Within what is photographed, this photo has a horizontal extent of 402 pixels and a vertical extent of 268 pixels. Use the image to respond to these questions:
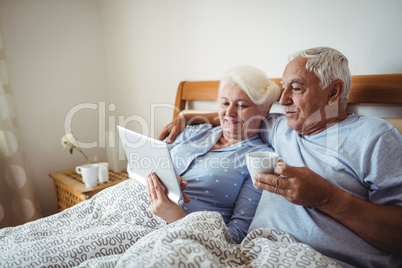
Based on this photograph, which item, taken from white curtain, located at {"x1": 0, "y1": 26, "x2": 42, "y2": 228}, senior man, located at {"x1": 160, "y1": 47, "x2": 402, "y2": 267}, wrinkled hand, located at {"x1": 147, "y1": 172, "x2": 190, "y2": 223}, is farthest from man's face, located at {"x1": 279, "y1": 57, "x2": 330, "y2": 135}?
white curtain, located at {"x1": 0, "y1": 26, "x2": 42, "y2": 228}

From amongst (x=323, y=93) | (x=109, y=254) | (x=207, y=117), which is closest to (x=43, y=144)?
(x=207, y=117)

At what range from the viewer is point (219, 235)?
3.01 feet

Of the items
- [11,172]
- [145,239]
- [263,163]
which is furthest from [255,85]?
[11,172]

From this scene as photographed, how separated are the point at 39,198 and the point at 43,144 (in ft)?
1.56

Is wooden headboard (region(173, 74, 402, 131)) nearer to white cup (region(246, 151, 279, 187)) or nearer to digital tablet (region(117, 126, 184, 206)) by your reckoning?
white cup (region(246, 151, 279, 187))

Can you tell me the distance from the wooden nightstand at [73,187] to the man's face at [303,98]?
1369mm

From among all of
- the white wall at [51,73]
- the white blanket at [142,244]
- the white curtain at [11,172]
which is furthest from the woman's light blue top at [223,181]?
the white wall at [51,73]

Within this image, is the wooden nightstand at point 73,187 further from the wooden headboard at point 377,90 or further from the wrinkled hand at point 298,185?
the wooden headboard at point 377,90

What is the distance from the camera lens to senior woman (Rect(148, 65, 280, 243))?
4.31 feet

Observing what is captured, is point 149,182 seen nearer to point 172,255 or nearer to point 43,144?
point 172,255

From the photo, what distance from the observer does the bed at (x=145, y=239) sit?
0.80 m

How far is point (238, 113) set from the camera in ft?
4.72

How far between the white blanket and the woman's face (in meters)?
0.53

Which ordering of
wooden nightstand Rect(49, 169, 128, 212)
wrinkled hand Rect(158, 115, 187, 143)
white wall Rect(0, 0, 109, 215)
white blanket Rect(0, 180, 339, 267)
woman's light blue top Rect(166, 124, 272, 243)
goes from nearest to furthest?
white blanket Rect(0, 180, 339, 267), woman's light blue top Rect(166, 124, 272, 243), wrinkled hand Rect(158, 115, 187, 143), wooden nightstand Rect(49, 169, 128, 212), white wall Rect(0, 0, 109, 215)
